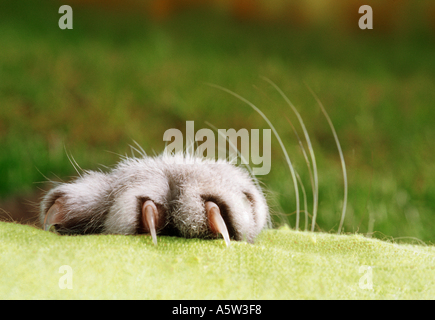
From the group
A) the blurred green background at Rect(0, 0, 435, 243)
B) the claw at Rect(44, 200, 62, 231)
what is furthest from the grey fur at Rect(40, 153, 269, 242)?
the blurred green background at Rect(0, 0, 435, 243)

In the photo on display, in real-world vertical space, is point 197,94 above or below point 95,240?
above

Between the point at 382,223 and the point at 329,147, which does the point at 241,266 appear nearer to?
the point at 382,223

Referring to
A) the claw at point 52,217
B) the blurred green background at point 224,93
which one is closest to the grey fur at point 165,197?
the claw at point 52,217

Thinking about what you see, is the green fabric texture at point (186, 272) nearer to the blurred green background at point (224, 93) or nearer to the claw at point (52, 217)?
the claw at point (52, 217)

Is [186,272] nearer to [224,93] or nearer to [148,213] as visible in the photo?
[148,213]

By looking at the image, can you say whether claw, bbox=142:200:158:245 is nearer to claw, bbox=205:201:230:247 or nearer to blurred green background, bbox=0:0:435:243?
claw, bbox=205:201:230:247
